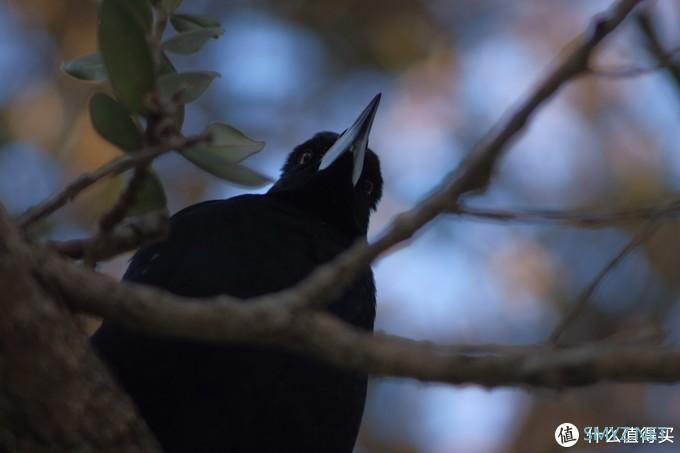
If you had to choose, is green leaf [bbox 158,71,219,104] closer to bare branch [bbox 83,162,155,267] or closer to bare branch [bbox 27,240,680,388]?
bare branch [bbox 83,162,155,267]

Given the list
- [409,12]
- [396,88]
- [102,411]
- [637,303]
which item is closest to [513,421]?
[637,303]

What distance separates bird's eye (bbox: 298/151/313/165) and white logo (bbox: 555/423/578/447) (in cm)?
287

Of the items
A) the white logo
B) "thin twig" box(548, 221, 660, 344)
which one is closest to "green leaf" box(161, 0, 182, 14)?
"thin twig" box(548, 221, 660, 344)

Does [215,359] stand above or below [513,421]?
below

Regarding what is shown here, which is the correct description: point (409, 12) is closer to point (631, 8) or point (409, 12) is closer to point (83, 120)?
point (83, 120)

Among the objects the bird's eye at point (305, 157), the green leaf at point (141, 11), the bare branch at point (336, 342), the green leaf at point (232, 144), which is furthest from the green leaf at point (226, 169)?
the bird's eye at point (305, 157)

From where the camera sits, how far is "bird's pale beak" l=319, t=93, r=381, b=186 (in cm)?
264

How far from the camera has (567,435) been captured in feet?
18.5

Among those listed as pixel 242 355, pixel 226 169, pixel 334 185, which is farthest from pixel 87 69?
pixel 334 185

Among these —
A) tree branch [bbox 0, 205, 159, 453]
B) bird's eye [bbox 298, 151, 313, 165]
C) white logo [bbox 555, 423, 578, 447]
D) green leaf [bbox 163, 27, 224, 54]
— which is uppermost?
white logo [bbox 555, 423, 578, 447]

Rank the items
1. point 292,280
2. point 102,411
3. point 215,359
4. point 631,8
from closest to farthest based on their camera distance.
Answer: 1. point 631,8
2. point 102,411
3. point 215,359
4. point 292,280

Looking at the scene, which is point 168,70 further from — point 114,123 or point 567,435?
point 567,435

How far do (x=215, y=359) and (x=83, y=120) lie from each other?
4.30 m

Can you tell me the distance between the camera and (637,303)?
6.35m
